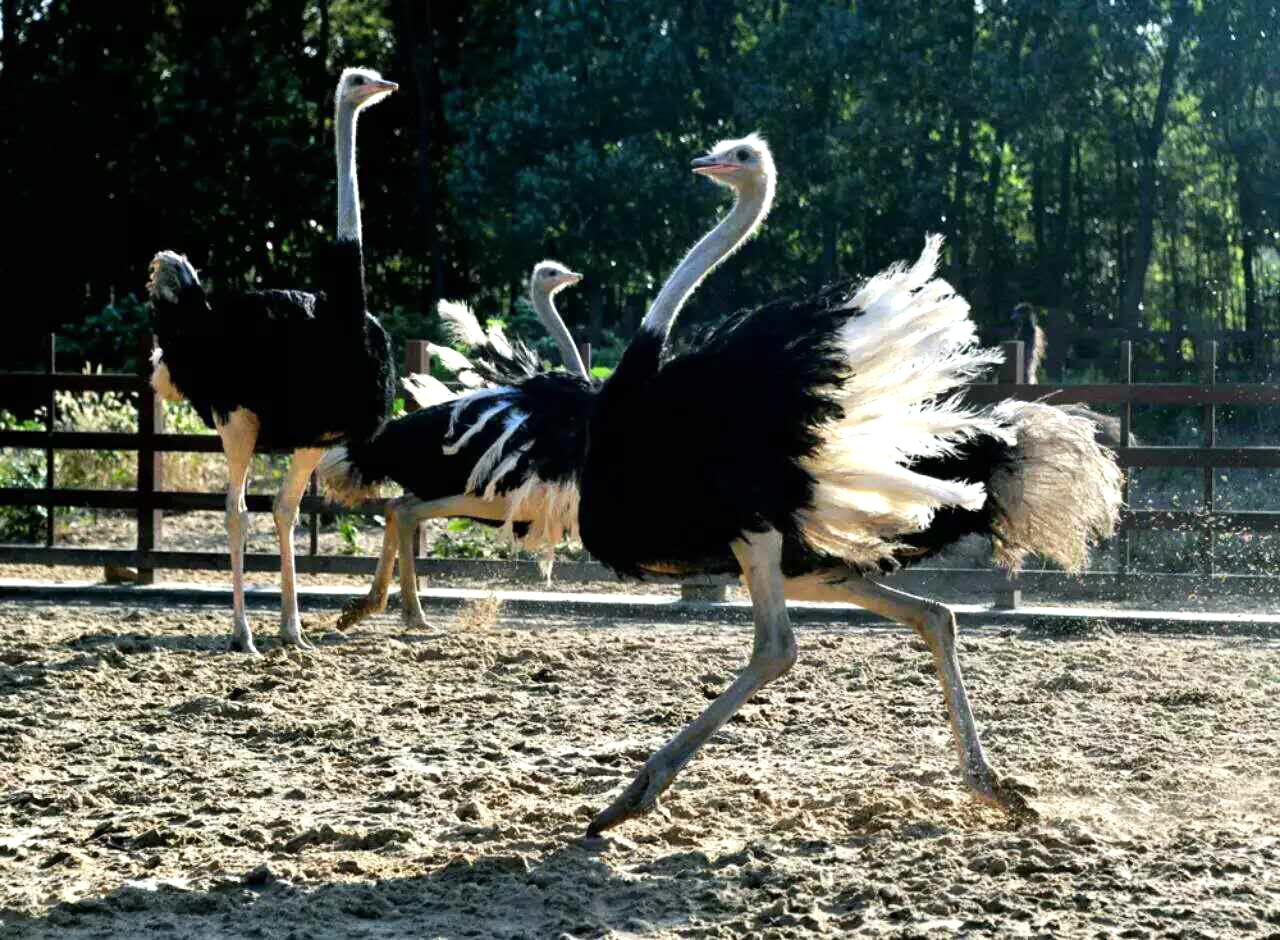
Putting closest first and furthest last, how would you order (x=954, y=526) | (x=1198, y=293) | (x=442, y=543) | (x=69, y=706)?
1. (x=954, y=526)
2. (x=69, y=706)
3. (x=442, y=543)
4. (x=1198, y=293)

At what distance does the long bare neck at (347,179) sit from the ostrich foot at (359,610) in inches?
67.6

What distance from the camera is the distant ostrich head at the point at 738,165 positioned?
547 cm

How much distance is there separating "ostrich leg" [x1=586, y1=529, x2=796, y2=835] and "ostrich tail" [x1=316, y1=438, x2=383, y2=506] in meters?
4.03

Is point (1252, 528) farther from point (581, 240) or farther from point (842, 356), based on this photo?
point (581, 240)

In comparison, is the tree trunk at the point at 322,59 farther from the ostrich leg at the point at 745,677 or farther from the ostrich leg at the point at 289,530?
the ostrich leg at the point at 745,677

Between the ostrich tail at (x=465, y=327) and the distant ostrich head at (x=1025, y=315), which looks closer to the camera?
the ostrich tail at (x=465, y=327)

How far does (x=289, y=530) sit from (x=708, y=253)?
356cm

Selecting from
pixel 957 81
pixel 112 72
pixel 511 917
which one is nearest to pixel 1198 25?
pixel 957 81

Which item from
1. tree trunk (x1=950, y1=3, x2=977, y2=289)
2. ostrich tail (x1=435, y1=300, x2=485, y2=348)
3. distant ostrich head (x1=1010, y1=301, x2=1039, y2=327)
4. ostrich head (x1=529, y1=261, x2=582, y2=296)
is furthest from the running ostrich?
tree trunk (x1=950, y1=3, x2=977, y2=289)

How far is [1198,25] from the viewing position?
2125 centimetres

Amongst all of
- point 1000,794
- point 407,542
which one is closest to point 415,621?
point 407,542

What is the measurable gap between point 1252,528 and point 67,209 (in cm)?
1744

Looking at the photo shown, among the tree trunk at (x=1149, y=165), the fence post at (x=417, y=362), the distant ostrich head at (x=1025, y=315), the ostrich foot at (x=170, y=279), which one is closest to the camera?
the ostrich foot at (x=170, y=279)

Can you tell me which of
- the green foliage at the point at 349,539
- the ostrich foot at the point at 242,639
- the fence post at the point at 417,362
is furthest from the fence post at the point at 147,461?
the ostrich foot at the point at 242,639
